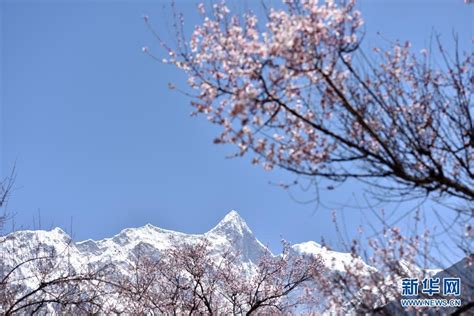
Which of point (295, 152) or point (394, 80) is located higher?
point (394, 80)

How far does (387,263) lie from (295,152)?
8.42 feet

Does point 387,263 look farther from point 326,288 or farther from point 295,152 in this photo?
point 295,152

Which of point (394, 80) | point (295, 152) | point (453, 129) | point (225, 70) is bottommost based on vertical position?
point (295, 152)

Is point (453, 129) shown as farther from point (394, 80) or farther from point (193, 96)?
point (193, 96)

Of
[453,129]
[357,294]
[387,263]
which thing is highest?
[453,129]

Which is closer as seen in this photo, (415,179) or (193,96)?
(415,179)

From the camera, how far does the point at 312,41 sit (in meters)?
4.44

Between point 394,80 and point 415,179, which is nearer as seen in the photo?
point 415,179

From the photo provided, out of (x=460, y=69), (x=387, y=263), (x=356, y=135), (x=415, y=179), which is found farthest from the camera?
(x=387, y=263)

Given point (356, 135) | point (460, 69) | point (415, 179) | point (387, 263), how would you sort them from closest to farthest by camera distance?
point (415, 179) < point (356, 135) < point (460, 69) < point (387, 263)

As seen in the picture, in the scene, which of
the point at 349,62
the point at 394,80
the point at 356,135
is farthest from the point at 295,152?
the point at 394,80

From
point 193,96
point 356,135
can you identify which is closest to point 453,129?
point 356,135

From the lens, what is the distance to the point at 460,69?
16.6ft

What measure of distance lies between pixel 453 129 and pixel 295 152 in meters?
1.74
